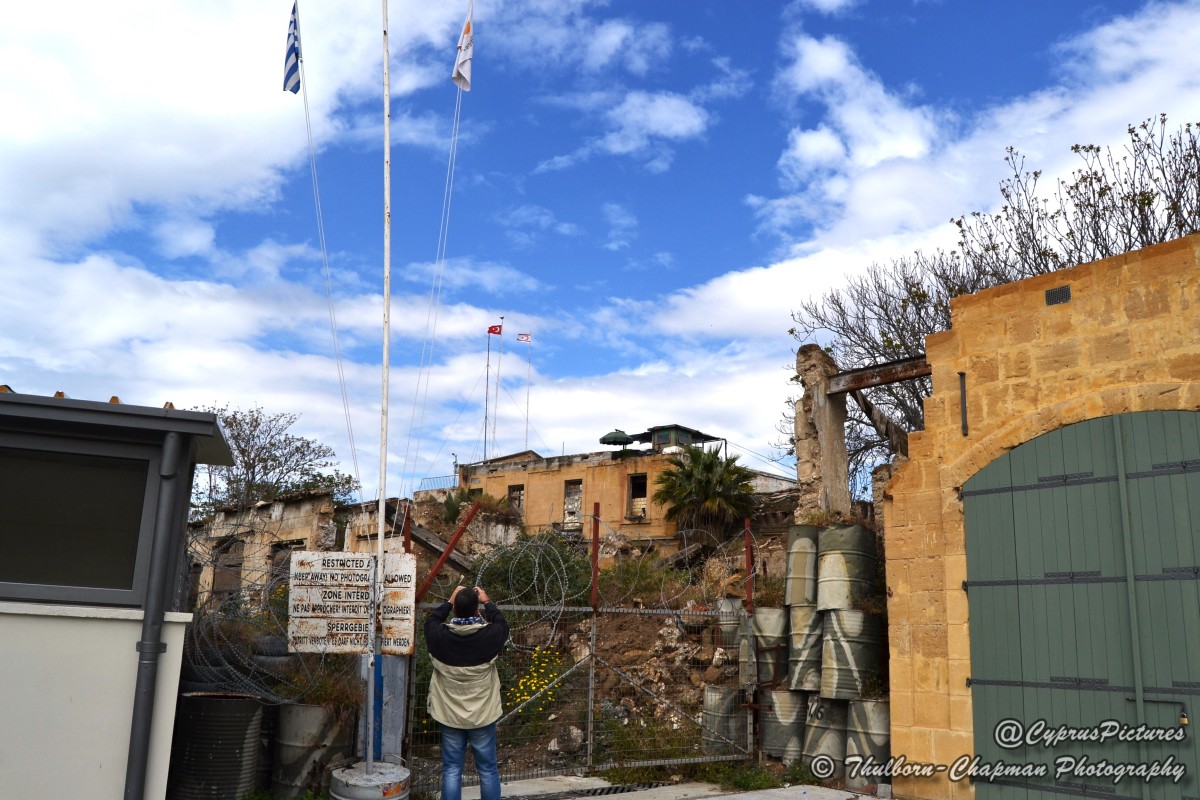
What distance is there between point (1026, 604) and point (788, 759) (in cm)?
338

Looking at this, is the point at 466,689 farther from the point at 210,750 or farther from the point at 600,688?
the point at 600,688

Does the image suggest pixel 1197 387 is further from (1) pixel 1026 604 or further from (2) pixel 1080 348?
(1) pixel 1026 604

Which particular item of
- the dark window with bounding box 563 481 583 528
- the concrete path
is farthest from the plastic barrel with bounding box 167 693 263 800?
the dark window with bounding box 563 481 583 528

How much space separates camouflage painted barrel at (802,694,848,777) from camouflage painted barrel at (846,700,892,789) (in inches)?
5.8

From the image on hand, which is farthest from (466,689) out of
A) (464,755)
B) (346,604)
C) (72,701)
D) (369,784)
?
(72,701)

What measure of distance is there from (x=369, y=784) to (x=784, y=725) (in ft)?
18.5

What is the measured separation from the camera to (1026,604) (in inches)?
368

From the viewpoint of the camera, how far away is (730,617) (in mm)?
11891

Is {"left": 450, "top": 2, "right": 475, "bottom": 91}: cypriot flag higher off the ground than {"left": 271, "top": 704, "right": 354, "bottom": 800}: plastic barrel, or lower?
higher

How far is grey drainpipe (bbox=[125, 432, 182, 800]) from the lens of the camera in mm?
6430

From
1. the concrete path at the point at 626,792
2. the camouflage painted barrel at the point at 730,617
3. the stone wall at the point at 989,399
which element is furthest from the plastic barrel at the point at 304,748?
the stone wall at the point at 989,399

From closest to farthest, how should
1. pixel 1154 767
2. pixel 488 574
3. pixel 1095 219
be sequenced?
pixel 1154 767, pixel 488 574, pixel 1095 219

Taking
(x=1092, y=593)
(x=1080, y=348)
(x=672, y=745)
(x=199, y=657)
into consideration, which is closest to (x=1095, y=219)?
(x=1080, y=348)

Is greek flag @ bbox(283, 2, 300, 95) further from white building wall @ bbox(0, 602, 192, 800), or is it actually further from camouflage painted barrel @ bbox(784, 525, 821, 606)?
camouflage painted barrel @ bbox(784, 525, 821, 606)
